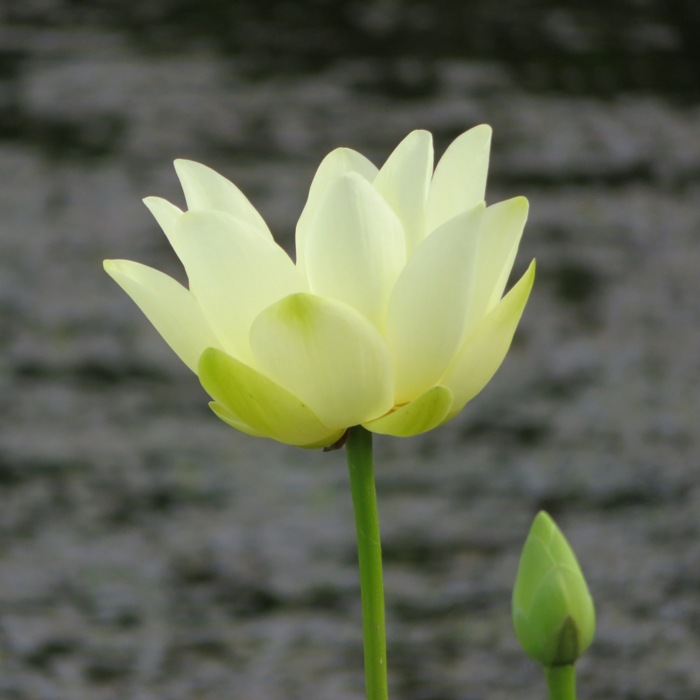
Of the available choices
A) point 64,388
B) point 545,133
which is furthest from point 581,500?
point 545,133

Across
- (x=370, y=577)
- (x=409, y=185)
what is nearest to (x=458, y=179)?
(x=409, y=185)

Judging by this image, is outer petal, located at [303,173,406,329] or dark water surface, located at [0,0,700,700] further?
dark water surface, located at [0,0,700,700]

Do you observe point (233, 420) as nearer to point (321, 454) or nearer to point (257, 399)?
point (257, 399)

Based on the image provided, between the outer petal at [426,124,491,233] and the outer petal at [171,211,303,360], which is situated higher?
the outer petal at [426,124,491,233]

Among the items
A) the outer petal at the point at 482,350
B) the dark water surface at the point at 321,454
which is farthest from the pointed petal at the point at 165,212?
the dark water surface at the point at 321,454

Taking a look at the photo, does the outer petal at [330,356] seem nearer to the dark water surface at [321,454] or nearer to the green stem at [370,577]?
the green stem at [370,577]

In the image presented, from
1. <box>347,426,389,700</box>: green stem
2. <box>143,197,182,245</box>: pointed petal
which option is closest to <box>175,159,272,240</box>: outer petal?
<box>143,197,182,245</box>: pointed petal

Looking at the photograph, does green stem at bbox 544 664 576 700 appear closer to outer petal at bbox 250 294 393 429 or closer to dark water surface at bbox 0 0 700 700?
outer petal at bbox 250 294 393 429
